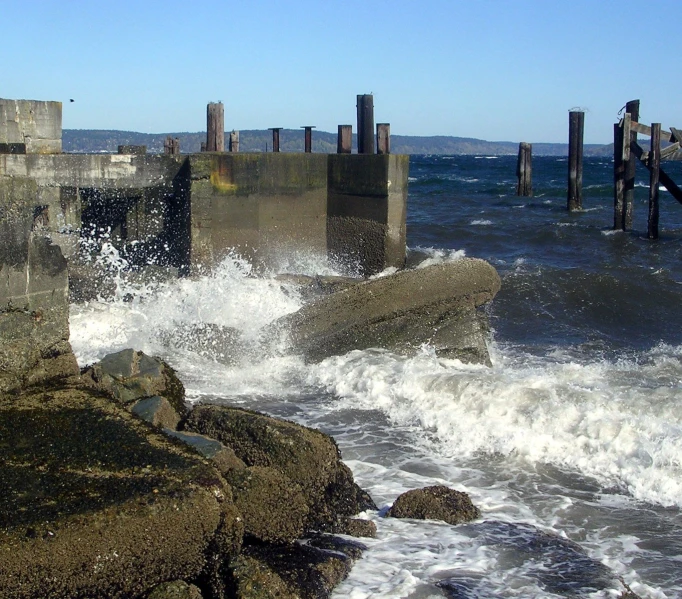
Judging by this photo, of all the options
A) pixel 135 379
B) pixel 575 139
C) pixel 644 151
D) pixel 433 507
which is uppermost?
pixel 575 139

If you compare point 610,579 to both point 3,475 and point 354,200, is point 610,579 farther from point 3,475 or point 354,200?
point 354,200

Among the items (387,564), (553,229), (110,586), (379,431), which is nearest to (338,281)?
(379,431)

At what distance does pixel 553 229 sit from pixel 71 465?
66.5ft

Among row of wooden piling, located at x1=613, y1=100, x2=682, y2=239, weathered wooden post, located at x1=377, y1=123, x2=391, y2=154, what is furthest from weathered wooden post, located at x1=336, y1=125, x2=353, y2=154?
row of wooden piling, located at x1=613, y1=100, x2=682, y2=239

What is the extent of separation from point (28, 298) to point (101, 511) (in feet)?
7.96

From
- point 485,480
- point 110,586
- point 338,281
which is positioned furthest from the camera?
point 338,281

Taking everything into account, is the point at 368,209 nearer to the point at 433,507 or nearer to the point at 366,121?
the point at 366,121

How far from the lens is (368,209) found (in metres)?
13.8

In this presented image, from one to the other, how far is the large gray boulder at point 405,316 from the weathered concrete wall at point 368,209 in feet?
15.2

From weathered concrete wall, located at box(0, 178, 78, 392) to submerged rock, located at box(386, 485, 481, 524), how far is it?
7.67 feet

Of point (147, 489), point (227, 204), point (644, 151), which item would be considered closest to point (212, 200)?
point (227, 204)

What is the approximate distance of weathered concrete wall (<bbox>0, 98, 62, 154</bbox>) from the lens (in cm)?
1245

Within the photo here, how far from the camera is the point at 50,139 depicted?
12820 millimetres

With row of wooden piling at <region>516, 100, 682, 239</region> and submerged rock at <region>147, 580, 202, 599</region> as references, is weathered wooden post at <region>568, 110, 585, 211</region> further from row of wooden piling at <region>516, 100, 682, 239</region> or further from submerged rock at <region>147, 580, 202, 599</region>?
submerged rock at <region>147, 580, 202, 599</region>
